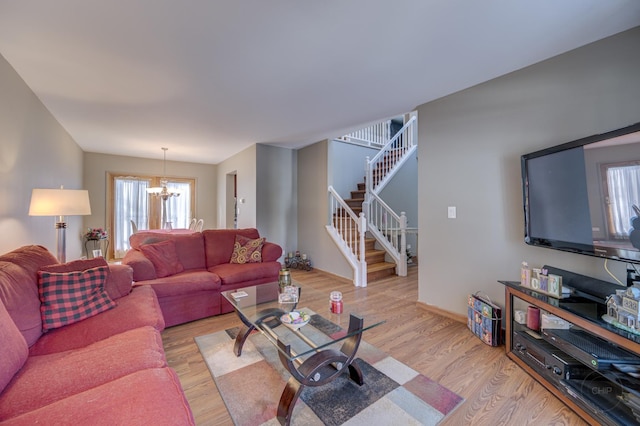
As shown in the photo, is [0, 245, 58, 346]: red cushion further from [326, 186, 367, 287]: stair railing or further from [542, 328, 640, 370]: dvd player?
[326, 186, 367, 287]: stair railing

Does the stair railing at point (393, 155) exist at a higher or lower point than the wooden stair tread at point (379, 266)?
higher

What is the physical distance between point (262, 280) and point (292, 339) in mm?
1644

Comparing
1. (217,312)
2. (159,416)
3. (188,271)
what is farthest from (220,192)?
(159,416)

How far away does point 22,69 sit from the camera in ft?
7.61

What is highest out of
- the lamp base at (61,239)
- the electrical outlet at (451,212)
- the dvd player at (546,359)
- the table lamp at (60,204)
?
the table lamp at (60,204)

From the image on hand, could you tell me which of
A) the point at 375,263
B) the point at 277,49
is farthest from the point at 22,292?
the point at 375,263

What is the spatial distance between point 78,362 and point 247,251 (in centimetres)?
224

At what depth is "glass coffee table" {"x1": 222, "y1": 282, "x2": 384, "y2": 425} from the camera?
142 centimetres

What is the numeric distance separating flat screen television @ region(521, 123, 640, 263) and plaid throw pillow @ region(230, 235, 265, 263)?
2.91 metres

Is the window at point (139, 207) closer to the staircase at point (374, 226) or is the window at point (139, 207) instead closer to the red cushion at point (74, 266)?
the red cushion at point (74, 266)

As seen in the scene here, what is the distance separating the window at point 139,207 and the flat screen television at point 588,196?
22.2ft

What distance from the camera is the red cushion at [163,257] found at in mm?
2831

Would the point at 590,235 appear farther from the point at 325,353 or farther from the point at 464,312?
the point at 325,353

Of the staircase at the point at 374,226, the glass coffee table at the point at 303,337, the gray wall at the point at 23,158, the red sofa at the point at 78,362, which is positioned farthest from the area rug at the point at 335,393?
the gray wall at the point at 23,158
